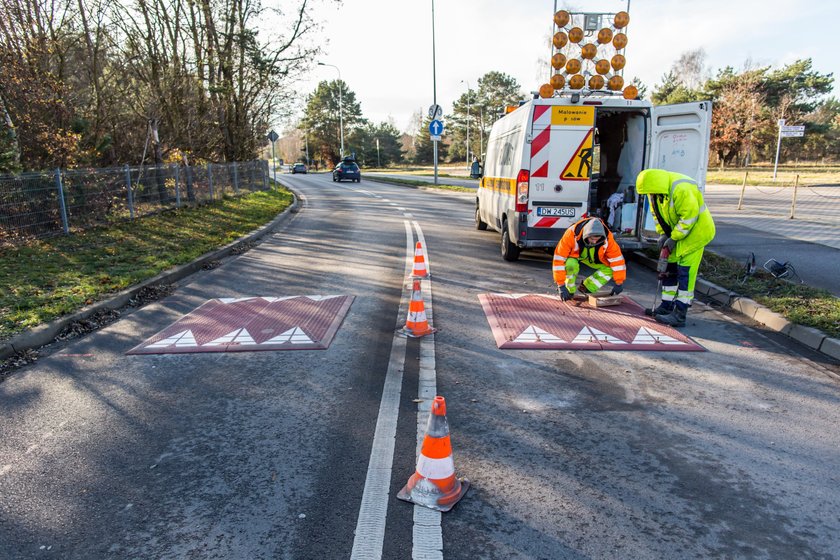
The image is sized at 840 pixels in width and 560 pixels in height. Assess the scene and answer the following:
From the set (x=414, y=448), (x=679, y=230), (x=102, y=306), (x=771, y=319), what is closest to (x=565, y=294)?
(x=679, y=230)

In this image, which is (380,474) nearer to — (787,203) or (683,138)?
(683,138)

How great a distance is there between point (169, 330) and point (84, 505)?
3276 mm

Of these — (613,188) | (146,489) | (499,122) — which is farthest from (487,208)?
(146,489)

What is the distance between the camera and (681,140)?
8.95m

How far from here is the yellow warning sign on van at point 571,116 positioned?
8461mm

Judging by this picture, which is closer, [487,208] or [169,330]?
[169,330]

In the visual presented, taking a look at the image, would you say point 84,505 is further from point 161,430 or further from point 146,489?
point 161,430

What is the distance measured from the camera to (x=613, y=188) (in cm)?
1086

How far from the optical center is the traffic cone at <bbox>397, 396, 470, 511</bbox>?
2.93 m

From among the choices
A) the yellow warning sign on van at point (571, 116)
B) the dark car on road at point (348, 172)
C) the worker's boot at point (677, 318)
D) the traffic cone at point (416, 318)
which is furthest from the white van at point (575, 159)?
the dark car on road at point (348, 172)

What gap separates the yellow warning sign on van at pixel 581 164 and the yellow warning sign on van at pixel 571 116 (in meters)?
0.20

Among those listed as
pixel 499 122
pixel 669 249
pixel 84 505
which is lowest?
pixel 84 505

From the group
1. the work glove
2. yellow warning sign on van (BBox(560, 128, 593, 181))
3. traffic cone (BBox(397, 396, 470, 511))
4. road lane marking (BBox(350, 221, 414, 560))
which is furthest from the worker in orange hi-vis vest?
traffic cone (BBox(397, 396, 470, 511))

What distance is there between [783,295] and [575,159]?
3.44 metres
